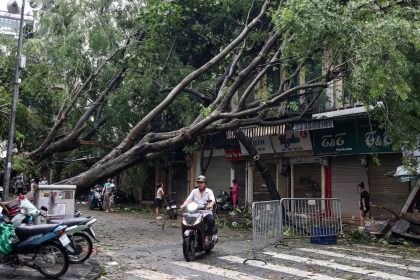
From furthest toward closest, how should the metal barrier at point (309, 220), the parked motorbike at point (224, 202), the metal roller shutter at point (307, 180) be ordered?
the parked motorbike at point (224, 202) → the metal roller shutter at point (307, 180) → the metal barrier at point (309, 220)

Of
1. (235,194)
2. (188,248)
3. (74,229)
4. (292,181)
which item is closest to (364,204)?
(292,181)

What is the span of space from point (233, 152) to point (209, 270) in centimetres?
1494

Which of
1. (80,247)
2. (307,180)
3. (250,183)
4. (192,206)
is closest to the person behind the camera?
(80,247)

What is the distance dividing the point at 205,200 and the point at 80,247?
107 inches

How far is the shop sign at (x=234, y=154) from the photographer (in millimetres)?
22672

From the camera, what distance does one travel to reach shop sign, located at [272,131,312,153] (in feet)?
63.5

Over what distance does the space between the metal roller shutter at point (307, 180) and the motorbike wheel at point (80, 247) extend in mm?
12482

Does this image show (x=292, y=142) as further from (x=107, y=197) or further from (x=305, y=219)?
(x=107, y=197)

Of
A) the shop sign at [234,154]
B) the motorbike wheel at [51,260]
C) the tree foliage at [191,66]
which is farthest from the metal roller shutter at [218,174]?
the motorbike wheel at [51,260]

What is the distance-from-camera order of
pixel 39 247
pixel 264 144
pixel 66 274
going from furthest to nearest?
1. pixel 264 144
2. pixel 66 274
3. pixel 39 247

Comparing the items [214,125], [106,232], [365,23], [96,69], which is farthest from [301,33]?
[96,69]

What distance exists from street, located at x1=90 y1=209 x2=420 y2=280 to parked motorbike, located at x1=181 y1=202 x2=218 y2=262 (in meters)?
0.21

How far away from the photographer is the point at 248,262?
354 inches

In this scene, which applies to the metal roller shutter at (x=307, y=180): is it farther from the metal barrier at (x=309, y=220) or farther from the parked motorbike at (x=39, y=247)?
the parked motorbike at (x=39, y=247)
